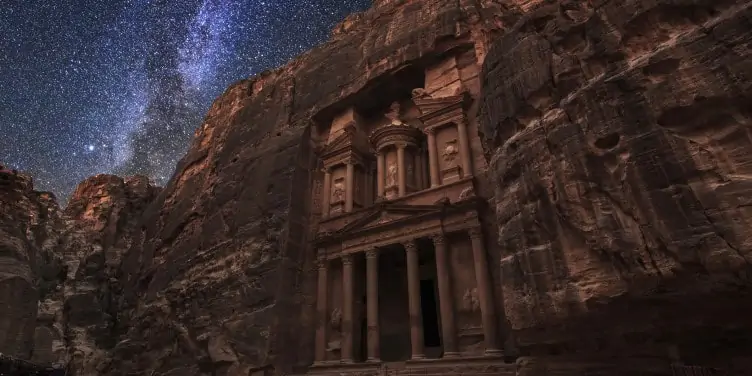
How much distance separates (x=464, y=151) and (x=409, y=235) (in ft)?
11.7

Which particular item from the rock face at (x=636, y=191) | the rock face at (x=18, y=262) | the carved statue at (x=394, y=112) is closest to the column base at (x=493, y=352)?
the rock face at (x=636, y=191)

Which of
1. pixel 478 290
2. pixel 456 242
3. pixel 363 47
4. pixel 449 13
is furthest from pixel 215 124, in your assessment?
pixel 478 290

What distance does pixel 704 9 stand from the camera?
6.15 m

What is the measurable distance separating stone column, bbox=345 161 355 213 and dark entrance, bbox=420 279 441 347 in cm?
414

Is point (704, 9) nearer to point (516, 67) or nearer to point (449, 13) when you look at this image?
point (516, 67)

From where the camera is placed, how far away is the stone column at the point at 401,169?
16.1 metres

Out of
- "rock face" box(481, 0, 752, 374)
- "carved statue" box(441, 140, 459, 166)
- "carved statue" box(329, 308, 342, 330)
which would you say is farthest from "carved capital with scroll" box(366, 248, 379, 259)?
"rock face" box(481, 0, 752, 374)

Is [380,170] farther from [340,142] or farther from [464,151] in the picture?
[464,151]

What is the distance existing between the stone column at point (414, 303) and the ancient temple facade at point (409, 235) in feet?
0.11

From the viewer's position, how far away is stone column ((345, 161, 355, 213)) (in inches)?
673

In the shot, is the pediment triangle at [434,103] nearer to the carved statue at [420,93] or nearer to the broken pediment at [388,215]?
the carved statue at [420,93]

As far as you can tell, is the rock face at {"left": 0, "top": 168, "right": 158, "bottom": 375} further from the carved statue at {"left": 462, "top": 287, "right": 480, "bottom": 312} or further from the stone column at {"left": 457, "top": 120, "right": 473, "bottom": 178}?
the stone column at {"left": 457, "top": 120, "right": 473, "bottom": 178}

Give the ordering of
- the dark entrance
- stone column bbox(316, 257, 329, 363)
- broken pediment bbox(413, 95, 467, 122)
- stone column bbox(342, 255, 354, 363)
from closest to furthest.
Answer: stone column bbox(342, 255, 354, 363)
stone column bbox(316, 257, 329, 363)
the dark entrance
broken pediment bbox(413, 95, 467, 122)

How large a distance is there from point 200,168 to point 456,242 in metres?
15.8
